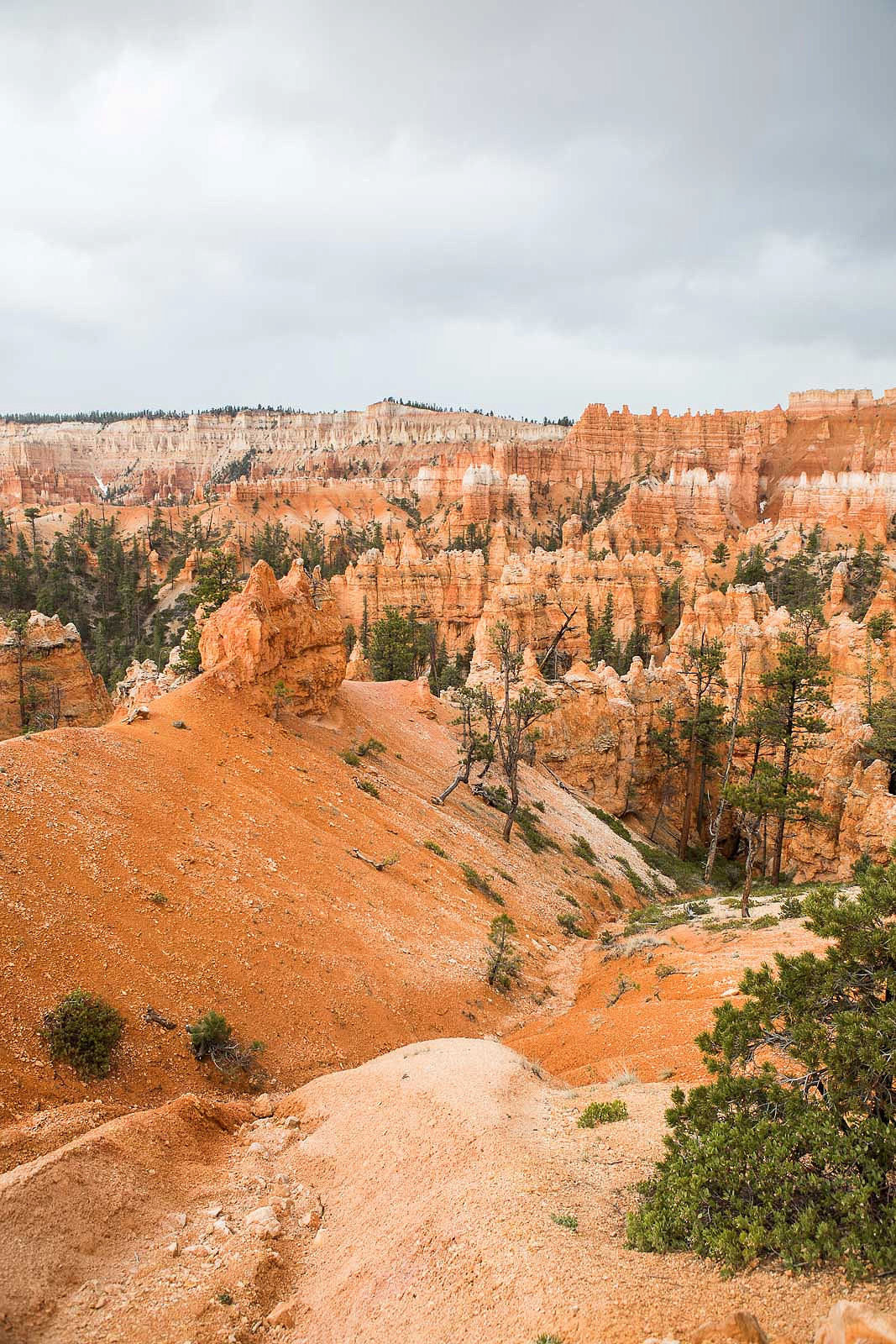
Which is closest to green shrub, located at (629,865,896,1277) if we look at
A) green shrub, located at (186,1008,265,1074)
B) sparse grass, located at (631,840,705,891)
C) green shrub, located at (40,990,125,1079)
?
green shrub, located at (186,1008,265,1074)

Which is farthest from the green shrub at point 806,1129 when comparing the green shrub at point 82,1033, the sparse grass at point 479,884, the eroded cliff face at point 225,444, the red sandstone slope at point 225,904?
the eroded cliff face at point 225,444

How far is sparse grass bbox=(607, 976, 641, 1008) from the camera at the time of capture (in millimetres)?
12867

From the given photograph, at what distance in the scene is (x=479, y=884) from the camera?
713 inches

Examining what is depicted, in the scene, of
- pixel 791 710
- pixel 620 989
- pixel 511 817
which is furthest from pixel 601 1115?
pixel 791 710

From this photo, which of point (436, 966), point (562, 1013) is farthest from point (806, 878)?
point (436, 966)

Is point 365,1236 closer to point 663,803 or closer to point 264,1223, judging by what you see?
point 264,1223

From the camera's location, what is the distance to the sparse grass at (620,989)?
1287cm

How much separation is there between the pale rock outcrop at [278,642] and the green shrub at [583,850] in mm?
10744

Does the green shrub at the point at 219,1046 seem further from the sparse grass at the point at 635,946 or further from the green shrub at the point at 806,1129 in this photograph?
the sparse grass at the point at 635,946

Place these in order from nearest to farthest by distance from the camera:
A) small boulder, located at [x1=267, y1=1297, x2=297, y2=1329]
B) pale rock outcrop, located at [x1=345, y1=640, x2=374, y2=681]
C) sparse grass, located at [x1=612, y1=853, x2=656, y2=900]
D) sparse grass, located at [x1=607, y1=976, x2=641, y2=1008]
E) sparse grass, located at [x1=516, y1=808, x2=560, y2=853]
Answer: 1. small boulder, located at [x1=267, y1=1297, x2=297, y2=1329]
2. sparse grass, located at [x1=607, y1=976, x2=641, y2=1008]
3. sparse grass, located at [x1=516, y1=808, x2=560, y2=853]
4. sparse grass, located at [x1=612, y1=853, x2=656, y2=900]
5. pale rock outcrop, located at [x1=345, y1=640, x2=374, y2=681]

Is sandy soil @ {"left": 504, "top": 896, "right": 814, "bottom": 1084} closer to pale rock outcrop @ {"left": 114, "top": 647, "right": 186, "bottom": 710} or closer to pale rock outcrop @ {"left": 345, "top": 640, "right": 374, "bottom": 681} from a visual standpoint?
pale rock outcrop @ {"left": 114, "top": 647, "right": 186, "bottom": 710}

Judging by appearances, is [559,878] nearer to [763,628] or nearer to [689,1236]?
[689,1236]

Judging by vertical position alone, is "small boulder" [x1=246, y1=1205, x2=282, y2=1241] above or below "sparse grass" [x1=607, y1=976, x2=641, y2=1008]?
above

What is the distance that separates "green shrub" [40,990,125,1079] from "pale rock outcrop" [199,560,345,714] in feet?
34.6
